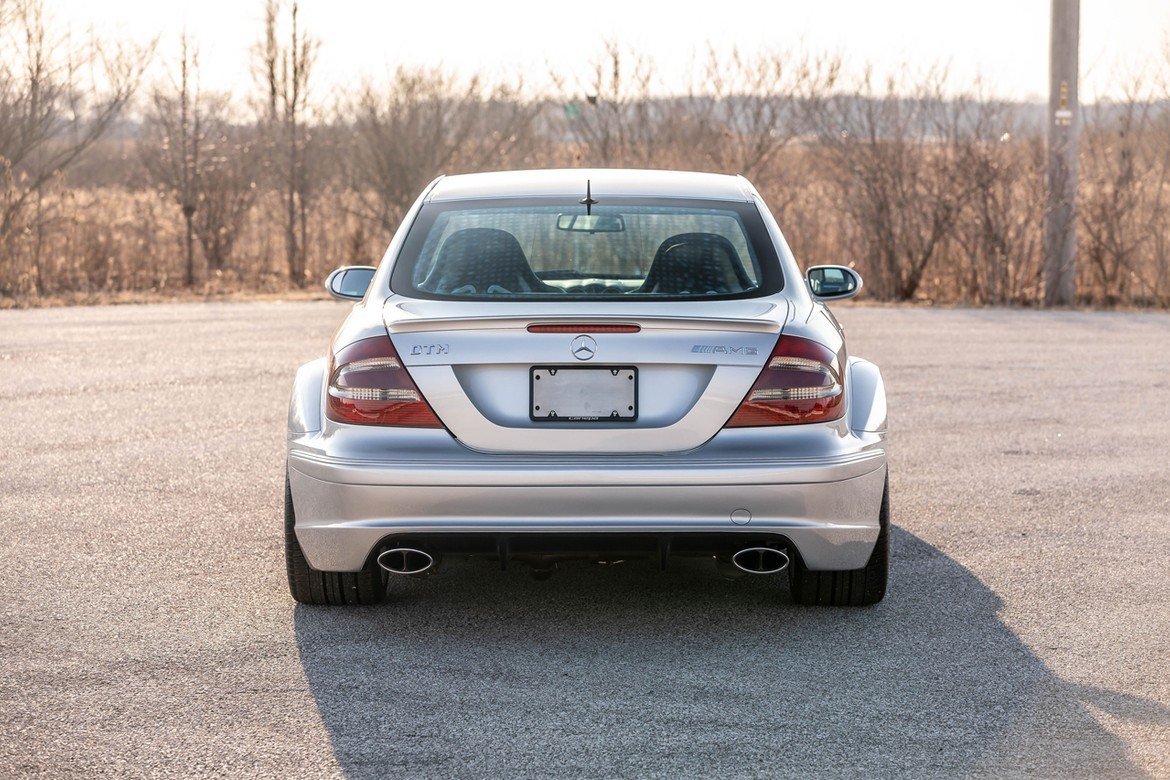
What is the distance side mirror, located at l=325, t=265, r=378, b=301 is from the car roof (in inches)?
19.5

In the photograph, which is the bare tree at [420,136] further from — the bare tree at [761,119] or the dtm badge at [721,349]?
the dtm badge at [721,349]

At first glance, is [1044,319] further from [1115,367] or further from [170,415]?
[170,415]

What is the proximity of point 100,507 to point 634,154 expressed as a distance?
1821 cm

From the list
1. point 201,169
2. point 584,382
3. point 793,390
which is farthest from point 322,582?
point 201,169

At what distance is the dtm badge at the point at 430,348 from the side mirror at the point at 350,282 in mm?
1275

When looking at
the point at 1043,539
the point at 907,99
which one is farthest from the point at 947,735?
the point at 907,99

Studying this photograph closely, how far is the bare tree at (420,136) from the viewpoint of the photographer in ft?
82.6

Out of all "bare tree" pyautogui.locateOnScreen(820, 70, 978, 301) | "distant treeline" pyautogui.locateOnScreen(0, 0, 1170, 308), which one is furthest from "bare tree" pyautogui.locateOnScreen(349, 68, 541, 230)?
"bare tree" pyautogui.locateOnScreen(820, 70, 978, 301)

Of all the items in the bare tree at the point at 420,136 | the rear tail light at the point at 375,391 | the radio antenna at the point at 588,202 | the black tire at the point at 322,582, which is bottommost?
the black tire at the point at 322,582

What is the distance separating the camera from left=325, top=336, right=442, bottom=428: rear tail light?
4.47 metres

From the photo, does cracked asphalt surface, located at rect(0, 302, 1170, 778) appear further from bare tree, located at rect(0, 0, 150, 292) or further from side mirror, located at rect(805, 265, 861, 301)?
bare tree, located at rect(0, 0, 150, 292)

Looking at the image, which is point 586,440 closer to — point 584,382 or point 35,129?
point 584,382

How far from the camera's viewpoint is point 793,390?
449 cm

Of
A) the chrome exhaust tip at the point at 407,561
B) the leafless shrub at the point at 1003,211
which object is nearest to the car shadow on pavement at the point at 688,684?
the chrome exhaust tip at the point at 407,561
